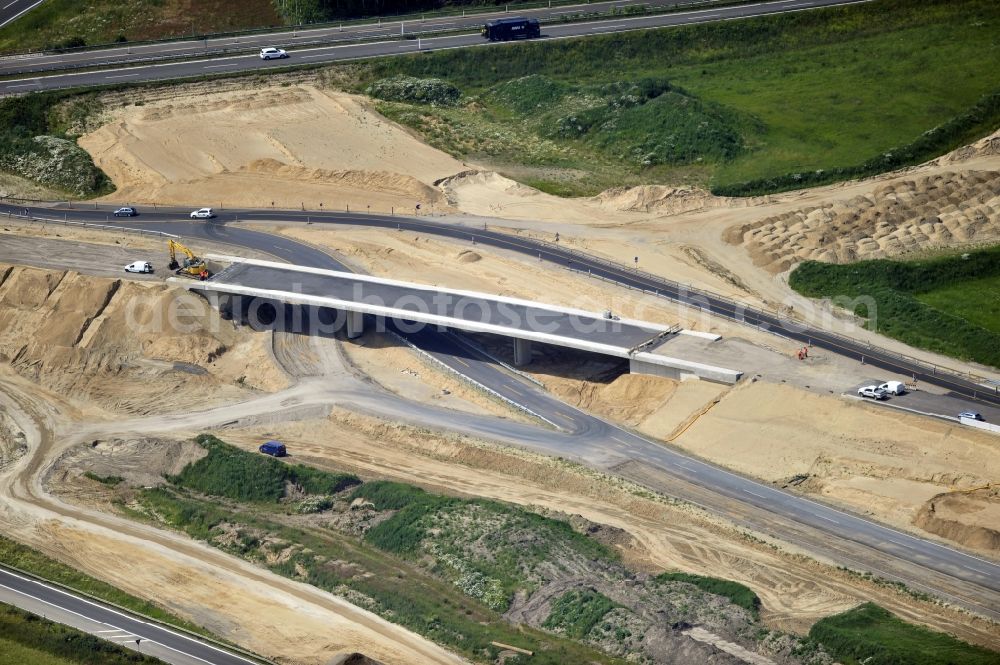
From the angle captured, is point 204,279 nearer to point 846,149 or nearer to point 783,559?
point 783,559

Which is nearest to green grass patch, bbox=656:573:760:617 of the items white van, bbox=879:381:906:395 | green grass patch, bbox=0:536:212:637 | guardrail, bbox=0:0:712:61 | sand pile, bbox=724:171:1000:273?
white van, bbox=879:381:906:395

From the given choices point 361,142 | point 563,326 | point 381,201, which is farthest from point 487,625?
point 361,142

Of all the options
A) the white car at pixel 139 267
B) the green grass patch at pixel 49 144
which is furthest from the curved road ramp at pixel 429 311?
the green grass patch at pixel 49 144

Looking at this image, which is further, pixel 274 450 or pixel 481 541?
pixel 274 450

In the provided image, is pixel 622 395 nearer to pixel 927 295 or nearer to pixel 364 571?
pixel 364 571

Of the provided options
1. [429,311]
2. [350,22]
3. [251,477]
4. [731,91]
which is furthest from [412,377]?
[350,22]
